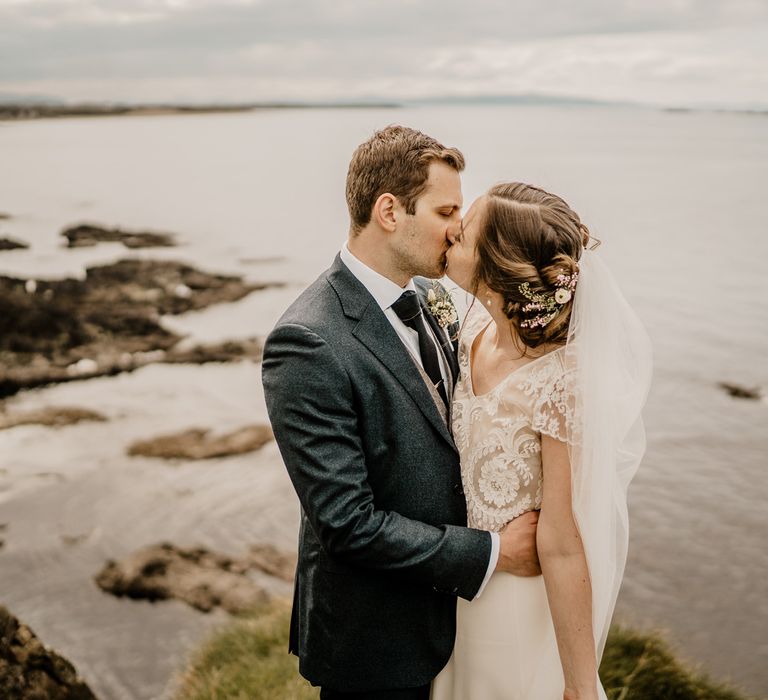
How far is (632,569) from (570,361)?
20.8 ft

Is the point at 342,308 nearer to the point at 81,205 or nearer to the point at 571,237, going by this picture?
the point at 571,237

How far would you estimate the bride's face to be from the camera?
2.99m

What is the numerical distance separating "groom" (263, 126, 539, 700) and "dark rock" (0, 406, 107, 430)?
939 cm

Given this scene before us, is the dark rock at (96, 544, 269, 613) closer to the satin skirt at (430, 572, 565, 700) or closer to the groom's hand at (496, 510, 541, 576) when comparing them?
the satin skirt at (430, 572, 565, 700)

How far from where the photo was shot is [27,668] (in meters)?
4.05

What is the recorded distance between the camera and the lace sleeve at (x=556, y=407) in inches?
106

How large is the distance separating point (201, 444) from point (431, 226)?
8493 mm

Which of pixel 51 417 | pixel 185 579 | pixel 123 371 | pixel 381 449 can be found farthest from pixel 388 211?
pixel 123 371

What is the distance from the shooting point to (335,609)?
9.52 feet

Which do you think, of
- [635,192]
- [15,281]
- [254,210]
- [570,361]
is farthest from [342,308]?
[635,192]

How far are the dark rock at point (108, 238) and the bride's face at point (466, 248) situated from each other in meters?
28.7

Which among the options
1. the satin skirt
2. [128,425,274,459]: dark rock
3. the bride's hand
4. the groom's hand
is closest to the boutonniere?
the groom's hand

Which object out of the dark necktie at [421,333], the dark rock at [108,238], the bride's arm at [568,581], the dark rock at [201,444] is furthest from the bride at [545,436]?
the dark rock at [108,238]

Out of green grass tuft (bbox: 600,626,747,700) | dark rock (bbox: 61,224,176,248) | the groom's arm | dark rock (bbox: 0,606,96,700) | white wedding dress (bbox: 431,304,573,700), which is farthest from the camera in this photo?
dark rock (bbox: 61,224,176,248)
